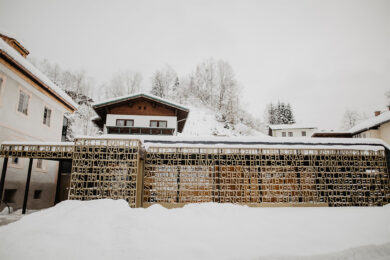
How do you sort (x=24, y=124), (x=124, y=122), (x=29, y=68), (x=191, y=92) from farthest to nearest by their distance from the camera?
(x=191, y=92)
(x=124, y=122)
(x=24, y=124)
(x=29, y=68)

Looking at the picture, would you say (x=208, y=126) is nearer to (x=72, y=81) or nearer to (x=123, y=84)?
(x=123, y=84)

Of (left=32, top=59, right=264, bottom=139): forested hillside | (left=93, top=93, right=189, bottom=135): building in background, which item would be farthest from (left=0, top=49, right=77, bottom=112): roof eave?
(left=32, top=59, right=264, bottom=139): forested hillside

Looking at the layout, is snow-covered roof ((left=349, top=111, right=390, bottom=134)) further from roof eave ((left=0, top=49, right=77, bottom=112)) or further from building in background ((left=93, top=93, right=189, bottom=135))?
roof eave ((left=0, top=49, right=77, bottom=112))

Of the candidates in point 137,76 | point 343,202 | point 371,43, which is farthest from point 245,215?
point 137,76

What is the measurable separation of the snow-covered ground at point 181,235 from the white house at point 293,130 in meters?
38.8

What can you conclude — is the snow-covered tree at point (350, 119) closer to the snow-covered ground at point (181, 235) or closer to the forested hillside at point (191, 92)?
the forested hillside at point (191, 92)

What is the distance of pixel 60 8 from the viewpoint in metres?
12.8

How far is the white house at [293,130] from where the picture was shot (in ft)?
143

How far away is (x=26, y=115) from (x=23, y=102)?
28.2 inches

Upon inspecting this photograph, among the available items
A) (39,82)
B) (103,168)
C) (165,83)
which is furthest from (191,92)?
(103,168)

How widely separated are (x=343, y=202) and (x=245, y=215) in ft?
19.6

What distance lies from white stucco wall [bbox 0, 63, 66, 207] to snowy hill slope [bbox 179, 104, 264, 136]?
2977cm

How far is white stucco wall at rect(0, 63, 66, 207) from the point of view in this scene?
35.5 ft

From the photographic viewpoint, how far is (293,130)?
145 feet
